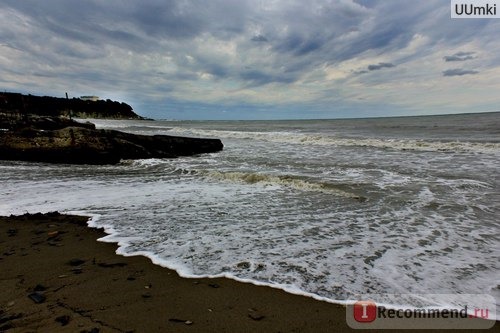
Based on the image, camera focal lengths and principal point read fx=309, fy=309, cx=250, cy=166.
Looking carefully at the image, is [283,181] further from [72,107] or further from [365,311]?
[72,107]

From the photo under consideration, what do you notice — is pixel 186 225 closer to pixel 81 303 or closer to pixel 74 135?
pixel 81 303

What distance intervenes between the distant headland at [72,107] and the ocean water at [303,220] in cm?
4943

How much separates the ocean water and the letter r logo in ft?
0.52

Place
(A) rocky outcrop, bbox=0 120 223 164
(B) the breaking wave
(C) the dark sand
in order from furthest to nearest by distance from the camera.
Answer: (A) rocky outcrop, bbox=0 120 223 164, (B) the breaking wave, (C) the dark sand

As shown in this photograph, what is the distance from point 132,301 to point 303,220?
315cm

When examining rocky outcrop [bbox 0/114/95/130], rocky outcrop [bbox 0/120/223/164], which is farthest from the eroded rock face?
rocky outcrop [bbox 0/114/95/130]

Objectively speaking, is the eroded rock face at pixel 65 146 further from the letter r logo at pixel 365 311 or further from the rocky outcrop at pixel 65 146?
the letter r logo at pixel 365 311

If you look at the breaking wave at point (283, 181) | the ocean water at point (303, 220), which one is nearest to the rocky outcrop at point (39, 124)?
the ocean water at point (303, 220)

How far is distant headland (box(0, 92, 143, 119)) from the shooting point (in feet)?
179

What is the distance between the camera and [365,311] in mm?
2729

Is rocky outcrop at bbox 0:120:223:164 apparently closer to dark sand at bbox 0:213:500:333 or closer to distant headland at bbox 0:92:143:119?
dark sand at bbox 0:213:500:333

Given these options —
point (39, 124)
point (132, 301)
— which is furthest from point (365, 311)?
point (39, 124)

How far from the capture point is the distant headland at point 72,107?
179 ft

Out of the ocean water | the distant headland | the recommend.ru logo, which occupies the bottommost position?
the recommend.ru logo
